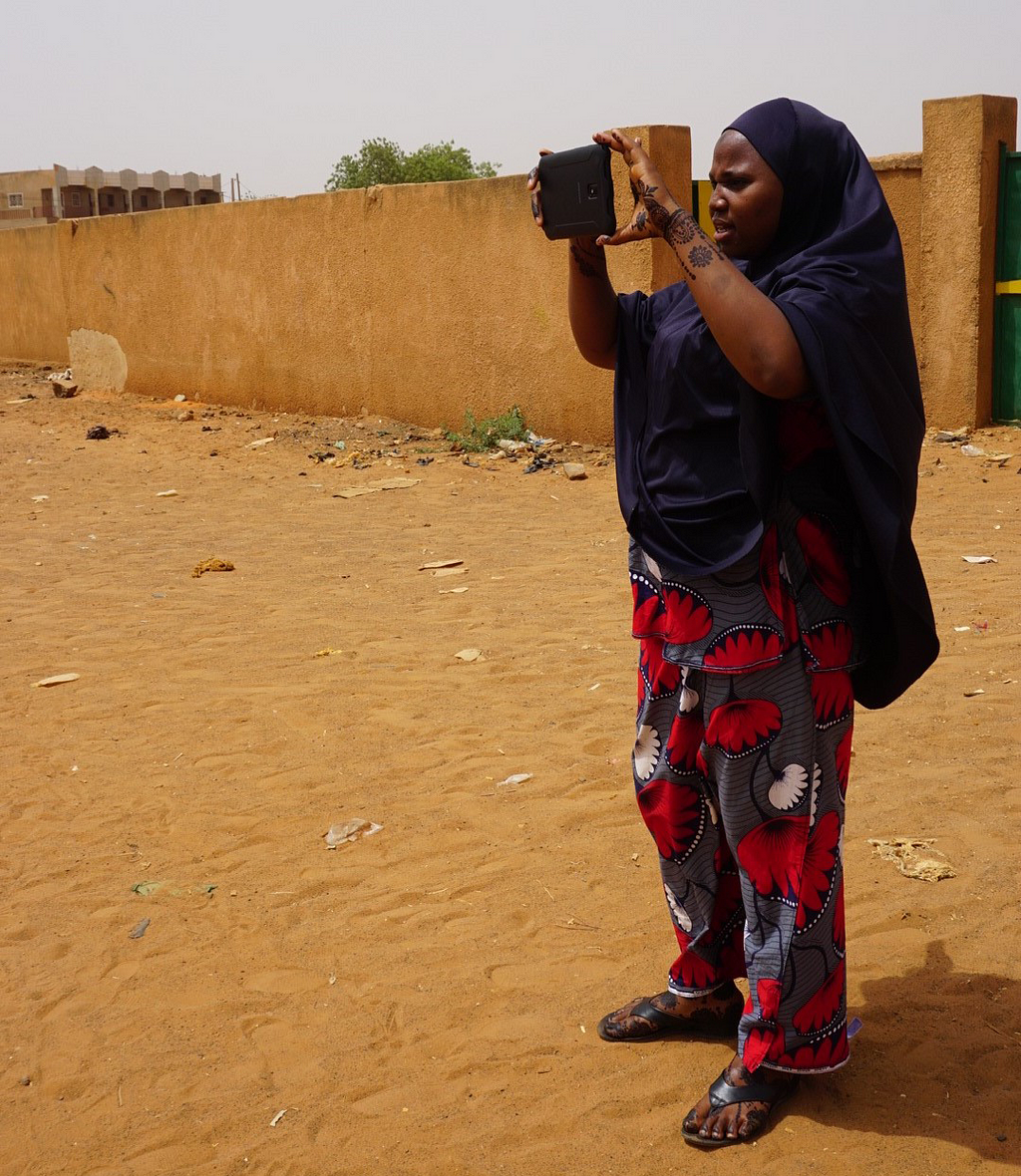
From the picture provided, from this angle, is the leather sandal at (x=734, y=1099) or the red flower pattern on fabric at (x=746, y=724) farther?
the leather sandal at (x=734, y=1099)

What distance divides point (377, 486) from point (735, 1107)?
7.49 m

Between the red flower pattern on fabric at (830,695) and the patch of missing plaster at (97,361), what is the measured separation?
561 inches

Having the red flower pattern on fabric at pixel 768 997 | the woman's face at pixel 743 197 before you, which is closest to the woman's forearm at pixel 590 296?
the woman's face at pixel 743 197

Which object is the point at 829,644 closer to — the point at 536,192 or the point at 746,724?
the point at 746,724

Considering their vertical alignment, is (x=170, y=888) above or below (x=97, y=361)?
below

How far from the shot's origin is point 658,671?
2182 millimetres

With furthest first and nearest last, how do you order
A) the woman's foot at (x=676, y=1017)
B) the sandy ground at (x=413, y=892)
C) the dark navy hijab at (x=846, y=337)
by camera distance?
the woman's foot at (x=676, y=1017)
the sandy ground at (x=413, y=892)
the dark navy hijab at (x=846, y=337)

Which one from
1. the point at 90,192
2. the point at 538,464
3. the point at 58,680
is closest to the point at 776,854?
the point at 58,680

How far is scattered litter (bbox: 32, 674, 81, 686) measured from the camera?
5.02 metres

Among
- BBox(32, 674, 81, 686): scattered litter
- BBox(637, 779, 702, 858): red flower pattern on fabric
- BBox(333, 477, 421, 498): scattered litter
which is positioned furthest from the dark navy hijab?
BBox(333, 477, 421, 498): scattered litter

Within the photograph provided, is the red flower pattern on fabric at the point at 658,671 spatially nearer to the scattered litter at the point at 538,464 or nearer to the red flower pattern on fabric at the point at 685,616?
the red flower pattern on fabric at the point at 685,616

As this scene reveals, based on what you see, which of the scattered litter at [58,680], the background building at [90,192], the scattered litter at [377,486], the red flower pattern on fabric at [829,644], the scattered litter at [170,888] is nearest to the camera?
the red flower pattern on fabric at [829,644]

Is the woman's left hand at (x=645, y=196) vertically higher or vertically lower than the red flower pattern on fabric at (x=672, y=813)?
higher

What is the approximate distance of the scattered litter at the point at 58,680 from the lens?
16.5 feet
